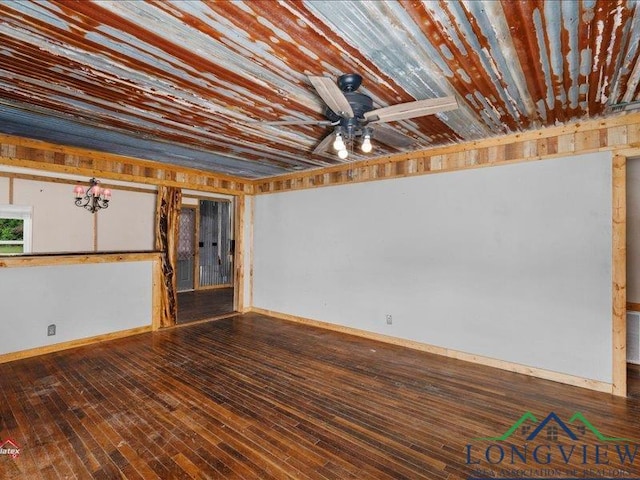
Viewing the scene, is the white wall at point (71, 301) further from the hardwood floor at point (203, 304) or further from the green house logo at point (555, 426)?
the green house logo at point (555, 426)

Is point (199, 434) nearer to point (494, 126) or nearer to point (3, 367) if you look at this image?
point (3, 367)

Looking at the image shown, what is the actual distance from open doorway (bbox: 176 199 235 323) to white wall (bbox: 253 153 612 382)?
3473mm

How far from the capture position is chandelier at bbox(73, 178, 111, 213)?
508 cm

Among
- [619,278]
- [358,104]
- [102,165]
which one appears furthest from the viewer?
[102,165]

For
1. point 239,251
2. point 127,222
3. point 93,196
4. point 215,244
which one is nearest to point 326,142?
point 239,251

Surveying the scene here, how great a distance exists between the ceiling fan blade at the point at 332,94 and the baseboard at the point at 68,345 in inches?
188

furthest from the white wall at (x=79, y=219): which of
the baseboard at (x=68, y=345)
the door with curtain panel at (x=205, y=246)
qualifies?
the door with curtain panel at (x=205, y=246)

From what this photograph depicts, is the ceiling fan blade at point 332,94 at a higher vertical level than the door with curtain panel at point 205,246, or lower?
higher

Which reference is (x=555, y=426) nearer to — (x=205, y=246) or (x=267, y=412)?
(x=267, y=412)

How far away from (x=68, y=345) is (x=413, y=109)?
5303mm

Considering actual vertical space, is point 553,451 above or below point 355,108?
below

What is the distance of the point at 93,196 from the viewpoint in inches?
211

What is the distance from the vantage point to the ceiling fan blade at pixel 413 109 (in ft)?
7.75

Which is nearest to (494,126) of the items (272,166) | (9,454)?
(272,166)
